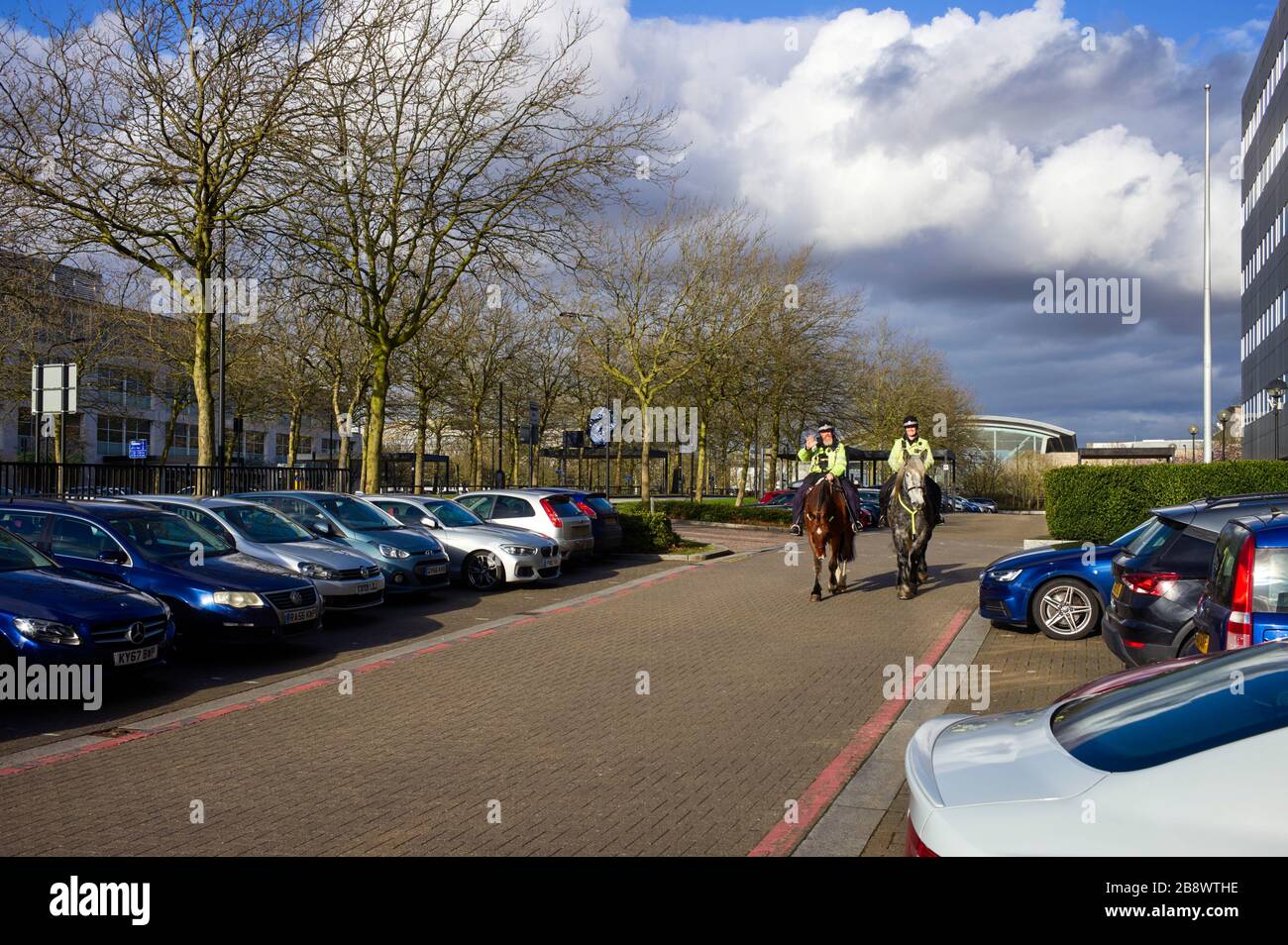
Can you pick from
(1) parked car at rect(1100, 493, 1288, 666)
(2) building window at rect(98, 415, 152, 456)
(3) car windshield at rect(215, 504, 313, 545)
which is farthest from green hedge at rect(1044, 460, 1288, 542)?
(2) building window at rect(98, 415, 152, 456)

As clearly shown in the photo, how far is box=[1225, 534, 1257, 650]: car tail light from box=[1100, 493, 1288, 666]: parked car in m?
2.07

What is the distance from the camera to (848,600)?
15.5 meters

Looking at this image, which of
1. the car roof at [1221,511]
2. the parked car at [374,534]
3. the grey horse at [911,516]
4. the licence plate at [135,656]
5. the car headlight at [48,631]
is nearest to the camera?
the car headlight at [48,631]

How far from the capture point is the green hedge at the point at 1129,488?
19594 millimetres

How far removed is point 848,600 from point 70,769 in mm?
11012

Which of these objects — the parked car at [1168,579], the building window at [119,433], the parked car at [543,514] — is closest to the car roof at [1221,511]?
the parked car at [1168,579]

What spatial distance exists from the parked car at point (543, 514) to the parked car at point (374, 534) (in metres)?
3.02

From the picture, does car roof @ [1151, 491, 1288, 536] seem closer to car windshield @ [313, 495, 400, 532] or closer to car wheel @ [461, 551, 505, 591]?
car wheel @ [461, 551, 505, 591]

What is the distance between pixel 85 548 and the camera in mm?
10797

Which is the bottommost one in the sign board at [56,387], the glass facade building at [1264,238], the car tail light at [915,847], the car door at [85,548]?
the car tail light at [915,847]

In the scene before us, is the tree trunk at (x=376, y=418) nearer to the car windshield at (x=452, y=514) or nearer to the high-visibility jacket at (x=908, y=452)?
the car windshield at (x=452, y=514)
